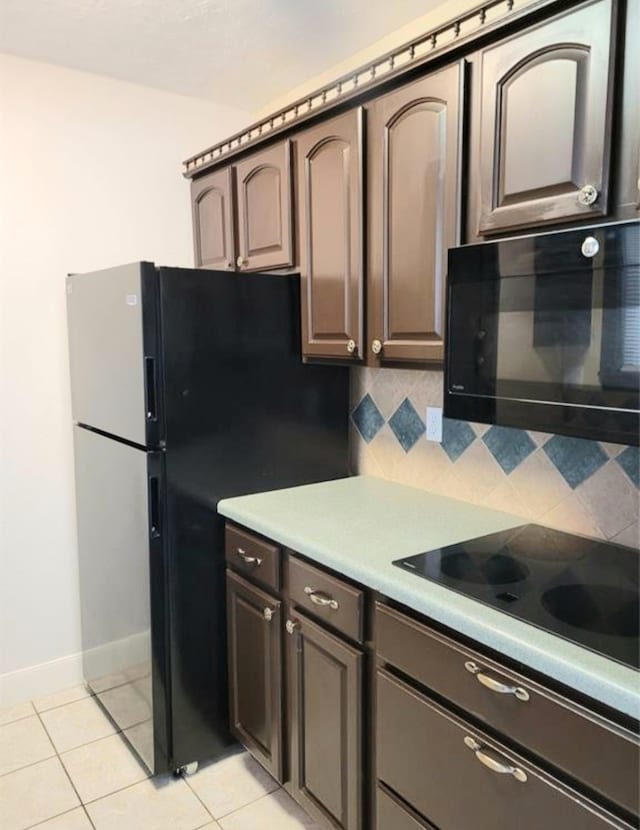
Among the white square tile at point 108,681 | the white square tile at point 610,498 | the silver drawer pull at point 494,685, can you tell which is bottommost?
the white square tile at point 108,681

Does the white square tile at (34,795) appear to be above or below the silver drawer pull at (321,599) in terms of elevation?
below

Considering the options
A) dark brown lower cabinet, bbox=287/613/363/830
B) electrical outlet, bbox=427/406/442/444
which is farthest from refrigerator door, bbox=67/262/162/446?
electrical outlet, bbox=427/406/442/444

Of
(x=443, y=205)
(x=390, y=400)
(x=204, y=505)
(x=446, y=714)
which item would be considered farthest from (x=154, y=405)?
(x=446, y=714)

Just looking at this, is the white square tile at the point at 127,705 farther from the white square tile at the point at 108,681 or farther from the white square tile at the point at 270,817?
the white square tile at the point at 270,817

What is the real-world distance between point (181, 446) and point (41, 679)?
1422 mm

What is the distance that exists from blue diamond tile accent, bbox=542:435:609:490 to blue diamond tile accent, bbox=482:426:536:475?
0.07m

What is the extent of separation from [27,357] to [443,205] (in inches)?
69.8

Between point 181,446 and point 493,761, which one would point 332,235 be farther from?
point 493,761

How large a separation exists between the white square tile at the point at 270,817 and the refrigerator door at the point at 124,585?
302 millimetres

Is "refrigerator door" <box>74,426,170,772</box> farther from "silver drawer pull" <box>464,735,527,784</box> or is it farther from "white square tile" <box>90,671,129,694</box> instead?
"silver drawer pull" <box>464,735,527,784</box>

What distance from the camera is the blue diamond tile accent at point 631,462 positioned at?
1518 mm

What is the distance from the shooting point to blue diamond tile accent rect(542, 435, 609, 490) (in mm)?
1615

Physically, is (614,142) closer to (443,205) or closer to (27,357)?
(443,205)

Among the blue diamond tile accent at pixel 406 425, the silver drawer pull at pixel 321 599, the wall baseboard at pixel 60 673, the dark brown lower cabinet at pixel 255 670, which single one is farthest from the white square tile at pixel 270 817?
the blue diamond tile accent at pixel 406 425
